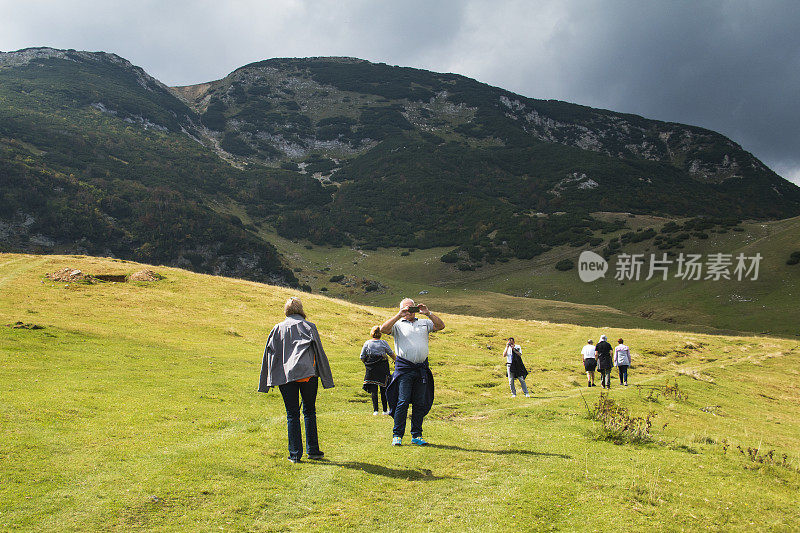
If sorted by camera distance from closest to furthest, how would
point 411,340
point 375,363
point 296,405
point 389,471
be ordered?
point 389,471
point 296,405
point 411,340
point 375,363

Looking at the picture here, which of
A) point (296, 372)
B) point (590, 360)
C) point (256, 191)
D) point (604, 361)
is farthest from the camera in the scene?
point (256, 191)

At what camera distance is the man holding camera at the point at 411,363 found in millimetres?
9367

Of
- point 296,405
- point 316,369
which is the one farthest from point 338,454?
point 316,369

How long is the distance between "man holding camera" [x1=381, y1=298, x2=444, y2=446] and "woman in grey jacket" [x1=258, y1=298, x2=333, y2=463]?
1603 millimetres

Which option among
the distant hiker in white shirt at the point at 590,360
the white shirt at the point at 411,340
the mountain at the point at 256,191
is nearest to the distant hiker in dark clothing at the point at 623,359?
the distant hiker in white shirt at the point at 590,360

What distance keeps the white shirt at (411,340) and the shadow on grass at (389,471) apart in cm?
210

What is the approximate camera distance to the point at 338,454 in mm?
9156

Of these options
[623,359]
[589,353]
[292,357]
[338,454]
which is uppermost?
[292,357]

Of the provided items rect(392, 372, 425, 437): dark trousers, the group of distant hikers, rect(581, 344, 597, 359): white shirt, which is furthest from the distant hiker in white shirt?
rect(392, 372, 425, 437): dark trousers

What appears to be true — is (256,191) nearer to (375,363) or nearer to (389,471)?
(375,363)

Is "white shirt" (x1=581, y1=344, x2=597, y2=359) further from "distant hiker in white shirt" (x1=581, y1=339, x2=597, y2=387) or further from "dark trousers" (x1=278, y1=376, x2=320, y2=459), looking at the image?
"dark trousers" (x1=278, y1=376, x2=320, y2=459)

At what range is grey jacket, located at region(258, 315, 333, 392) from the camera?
27.0 ft

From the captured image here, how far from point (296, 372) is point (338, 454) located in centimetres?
216

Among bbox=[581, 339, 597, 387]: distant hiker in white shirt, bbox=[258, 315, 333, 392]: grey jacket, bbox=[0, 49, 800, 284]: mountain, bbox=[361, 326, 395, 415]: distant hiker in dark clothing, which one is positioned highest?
bbox=[0, 49, 800, 284]: mountain
